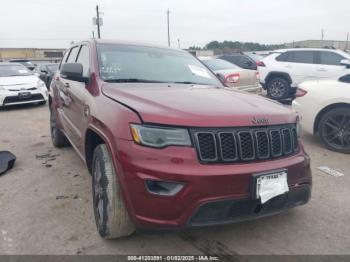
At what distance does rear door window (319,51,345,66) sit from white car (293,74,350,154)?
479cm

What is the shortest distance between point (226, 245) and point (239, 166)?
762mm

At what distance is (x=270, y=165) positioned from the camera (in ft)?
7.77

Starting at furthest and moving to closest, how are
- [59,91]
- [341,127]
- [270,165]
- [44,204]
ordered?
[341,127]
[59,91]
[44,204]
[270,165]

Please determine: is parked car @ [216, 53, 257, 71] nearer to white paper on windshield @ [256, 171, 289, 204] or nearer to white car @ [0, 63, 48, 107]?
white car @ [0, 63, 48, 107]

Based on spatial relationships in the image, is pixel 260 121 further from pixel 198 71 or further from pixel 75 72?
pixel 75 72

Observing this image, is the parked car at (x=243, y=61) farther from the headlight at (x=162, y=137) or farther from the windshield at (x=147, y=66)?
the headlight at (x=162, y=137)

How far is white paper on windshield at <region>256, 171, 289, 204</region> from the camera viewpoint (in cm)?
228

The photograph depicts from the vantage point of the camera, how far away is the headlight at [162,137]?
220 cm

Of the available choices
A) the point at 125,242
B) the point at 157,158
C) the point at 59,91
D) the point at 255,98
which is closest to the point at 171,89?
the point at 255,98

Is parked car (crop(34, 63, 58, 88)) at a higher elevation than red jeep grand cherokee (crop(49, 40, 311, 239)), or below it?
higher

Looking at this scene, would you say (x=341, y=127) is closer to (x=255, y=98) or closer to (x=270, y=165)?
(x=255, y=98)

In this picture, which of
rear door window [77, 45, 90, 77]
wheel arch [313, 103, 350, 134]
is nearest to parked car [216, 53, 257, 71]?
wheel arch [313, 103, 350, 134]

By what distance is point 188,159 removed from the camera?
217cm

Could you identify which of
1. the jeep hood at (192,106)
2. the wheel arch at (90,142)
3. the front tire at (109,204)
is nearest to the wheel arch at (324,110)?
the jeep hood at (192,106)
